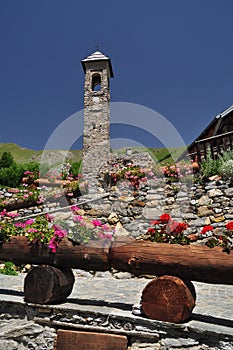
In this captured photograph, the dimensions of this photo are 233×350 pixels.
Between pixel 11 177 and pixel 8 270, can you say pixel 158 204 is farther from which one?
pixel 11 177

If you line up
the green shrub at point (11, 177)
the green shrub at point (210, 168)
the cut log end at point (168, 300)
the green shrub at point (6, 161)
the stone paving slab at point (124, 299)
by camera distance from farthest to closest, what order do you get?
the green shrub at point (6, 161) < the green shrub at point (11, 177) < the green shrub at point (210, 168) < the stone paving slab at point (124, 299) < the cut log end at point (168, 300)

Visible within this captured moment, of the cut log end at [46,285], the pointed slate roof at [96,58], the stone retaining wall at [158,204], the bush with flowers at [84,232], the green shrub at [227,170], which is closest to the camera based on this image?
the cut log end at [46,285]

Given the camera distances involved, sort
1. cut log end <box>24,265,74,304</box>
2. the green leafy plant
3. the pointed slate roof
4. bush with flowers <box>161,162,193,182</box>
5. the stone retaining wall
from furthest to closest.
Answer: the pointed slate roof → bush with flowers <box>161,162,193,182</box> → the stone retaining wall → the green leafy plant → cut log end <box>24,265,74,304</box>

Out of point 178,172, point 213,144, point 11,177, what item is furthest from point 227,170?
point 11,177

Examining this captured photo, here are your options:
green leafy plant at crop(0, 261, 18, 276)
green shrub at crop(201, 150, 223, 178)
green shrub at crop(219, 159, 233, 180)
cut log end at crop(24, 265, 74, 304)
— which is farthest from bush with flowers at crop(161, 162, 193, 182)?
cut log end at crop(24, 265, 74, 304)

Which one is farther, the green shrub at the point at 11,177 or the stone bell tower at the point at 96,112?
the stone bell tower at the point at 96,112

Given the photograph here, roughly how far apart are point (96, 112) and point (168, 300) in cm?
1521

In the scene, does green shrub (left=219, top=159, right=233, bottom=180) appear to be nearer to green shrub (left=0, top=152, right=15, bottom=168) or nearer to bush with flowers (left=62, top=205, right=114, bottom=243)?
bush with flowers (left=62, top=205, right=114, bottom=243)

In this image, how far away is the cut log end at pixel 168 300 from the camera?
2764 mm

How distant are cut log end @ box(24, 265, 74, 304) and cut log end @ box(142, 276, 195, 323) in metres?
0.99

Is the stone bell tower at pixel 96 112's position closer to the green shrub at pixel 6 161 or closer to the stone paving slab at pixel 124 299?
the green shrub at pixel 6 161

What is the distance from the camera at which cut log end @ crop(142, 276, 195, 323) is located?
276cm

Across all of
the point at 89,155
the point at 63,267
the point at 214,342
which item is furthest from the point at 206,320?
the point at 89,155

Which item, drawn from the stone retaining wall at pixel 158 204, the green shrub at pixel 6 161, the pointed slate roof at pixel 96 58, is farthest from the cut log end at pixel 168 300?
the pointed slate roof at pixel 96 58
